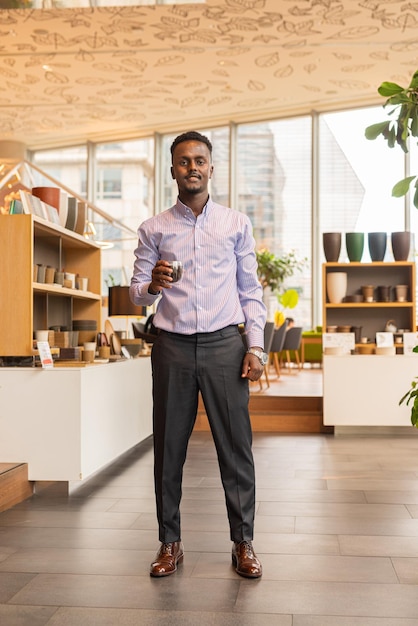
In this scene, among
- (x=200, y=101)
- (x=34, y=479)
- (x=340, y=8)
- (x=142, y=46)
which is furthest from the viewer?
(x=200, y=101)

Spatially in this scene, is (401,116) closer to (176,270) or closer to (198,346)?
(176,270)

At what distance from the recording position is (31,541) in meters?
3.24

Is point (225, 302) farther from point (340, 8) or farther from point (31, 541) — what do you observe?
point (340, 8)

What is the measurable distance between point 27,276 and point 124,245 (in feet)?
35.9

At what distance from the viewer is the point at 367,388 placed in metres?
6.55

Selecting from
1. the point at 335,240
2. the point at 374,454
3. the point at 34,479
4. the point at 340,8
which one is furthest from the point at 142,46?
the point at 34,479

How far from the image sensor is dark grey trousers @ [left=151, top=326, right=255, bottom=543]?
277 centimetres

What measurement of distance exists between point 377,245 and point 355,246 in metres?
0.18

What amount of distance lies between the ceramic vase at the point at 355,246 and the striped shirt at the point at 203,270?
159 inches

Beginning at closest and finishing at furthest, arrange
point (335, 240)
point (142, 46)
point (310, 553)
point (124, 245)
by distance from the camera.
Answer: point (310, 553) < point (335, 240) < point (142, 46) < point (124, 245)

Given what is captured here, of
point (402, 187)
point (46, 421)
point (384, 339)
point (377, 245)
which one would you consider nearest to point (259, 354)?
point (402, 187)

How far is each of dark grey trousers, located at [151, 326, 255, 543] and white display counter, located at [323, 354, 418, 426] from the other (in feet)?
12.5

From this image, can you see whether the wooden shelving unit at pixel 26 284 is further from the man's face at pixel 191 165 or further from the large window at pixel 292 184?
the large window at pixel 292 184

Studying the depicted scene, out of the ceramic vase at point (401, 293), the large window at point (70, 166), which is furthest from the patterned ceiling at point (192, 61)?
the ceramic vase at point (401, 293)
